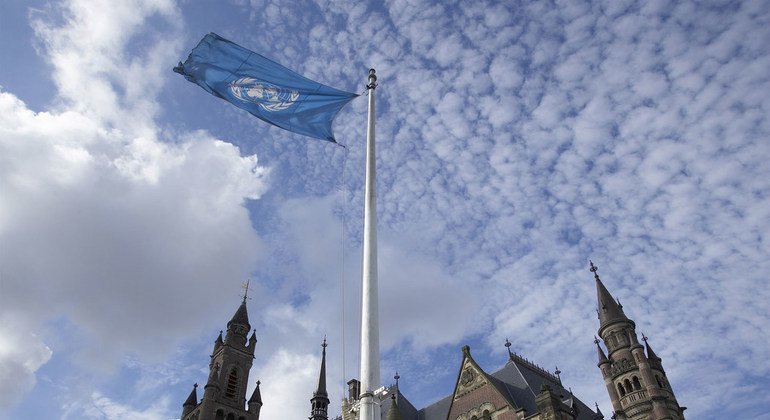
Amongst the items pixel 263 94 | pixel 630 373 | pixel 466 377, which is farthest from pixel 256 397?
pixel 263 94

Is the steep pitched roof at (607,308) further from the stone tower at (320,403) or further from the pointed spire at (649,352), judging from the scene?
the stone tower at (320,403)

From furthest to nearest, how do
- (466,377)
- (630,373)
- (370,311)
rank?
(466,377)
(630,373)
(370,311)

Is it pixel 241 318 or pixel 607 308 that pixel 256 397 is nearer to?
pixel 241 318

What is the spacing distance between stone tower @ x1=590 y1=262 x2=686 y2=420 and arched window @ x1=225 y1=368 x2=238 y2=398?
4224 cm

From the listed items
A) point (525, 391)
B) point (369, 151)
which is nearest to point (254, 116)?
point (369, 151)

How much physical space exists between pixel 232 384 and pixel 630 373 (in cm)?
4545

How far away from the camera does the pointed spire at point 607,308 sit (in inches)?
1875

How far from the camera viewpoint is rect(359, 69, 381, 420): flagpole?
44.5 ft

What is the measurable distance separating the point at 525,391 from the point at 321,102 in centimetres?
3343

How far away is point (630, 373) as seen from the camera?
43656 mm

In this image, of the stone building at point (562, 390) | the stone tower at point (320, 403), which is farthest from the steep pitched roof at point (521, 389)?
the stone tower at point (320, 403)

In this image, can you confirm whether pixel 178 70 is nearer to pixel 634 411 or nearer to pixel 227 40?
pixel 227 40

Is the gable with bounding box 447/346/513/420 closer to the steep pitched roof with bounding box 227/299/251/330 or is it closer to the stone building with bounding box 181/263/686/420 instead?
the stone building with bounding box 181/263/686/420

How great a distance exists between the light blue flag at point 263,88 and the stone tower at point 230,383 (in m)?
51.5
